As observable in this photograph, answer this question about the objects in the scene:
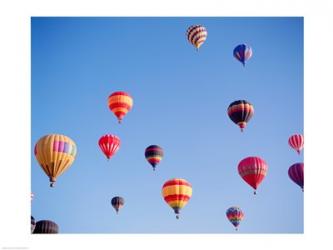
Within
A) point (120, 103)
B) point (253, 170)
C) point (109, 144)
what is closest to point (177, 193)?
point (253, 170)

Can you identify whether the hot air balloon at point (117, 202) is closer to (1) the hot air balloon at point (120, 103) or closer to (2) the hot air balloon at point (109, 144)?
(2) the hot air balloon at point (109, 144)

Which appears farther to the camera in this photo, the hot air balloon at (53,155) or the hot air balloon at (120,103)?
the hot air balloon at (120,103)

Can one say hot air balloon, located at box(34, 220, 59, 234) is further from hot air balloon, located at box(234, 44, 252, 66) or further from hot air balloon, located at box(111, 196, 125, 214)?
hot air balloon, located at box(234, 44, 252, 66)

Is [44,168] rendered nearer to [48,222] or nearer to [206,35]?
[48,222]

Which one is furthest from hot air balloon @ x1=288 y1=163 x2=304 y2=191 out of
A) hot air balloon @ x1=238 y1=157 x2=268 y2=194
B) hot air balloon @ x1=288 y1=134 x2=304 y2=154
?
hot air balloon @ x1=288 y1=134 x2=304 y2=154

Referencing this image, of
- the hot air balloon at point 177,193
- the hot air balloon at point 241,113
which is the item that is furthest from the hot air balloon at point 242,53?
the hot air balloon at point 177,193

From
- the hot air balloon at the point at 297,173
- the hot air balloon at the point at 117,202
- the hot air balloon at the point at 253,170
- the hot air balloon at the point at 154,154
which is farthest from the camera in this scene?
the hot air balloon at the point at 117,202
